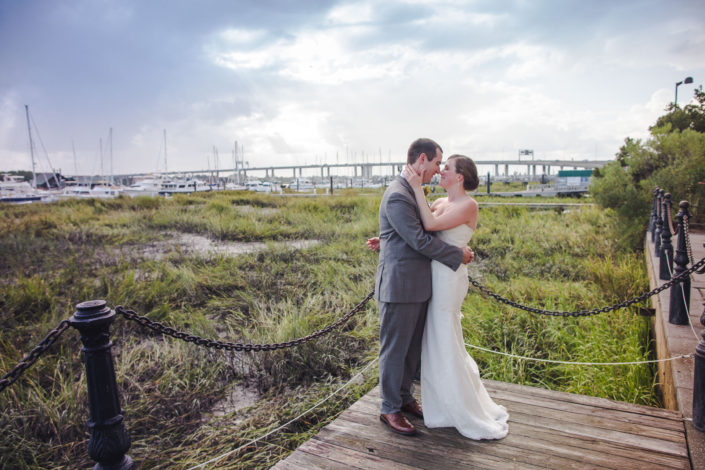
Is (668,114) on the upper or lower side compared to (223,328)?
upper

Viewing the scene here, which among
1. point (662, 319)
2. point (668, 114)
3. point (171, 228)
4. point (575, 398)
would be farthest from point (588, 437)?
point (668, 114)

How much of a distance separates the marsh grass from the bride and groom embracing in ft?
3.69

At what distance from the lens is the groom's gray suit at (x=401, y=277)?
2.83 metres

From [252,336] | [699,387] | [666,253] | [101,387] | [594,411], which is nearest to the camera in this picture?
[101,387]

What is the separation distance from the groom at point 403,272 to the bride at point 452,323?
0.07 m

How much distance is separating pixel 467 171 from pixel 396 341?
47.5 inches

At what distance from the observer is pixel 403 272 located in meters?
2.92

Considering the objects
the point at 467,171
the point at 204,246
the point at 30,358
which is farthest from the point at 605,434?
the point at 204,246

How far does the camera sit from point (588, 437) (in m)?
2.90

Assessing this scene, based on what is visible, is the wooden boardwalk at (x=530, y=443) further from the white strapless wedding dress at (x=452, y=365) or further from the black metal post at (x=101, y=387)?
the black metal post at (x=101, y=387)

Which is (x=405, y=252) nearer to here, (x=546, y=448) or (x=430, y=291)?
(x=430, y=291)

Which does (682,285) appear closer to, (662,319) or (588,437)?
(662,319)

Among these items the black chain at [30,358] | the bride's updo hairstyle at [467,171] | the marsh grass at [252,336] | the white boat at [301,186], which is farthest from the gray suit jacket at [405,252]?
the white boat at [301,186]

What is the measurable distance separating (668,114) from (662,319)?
23934 mm
